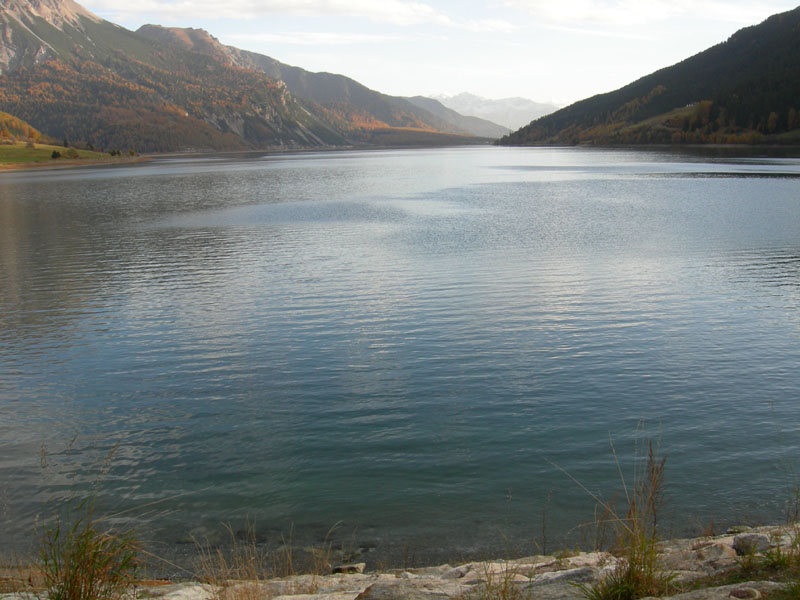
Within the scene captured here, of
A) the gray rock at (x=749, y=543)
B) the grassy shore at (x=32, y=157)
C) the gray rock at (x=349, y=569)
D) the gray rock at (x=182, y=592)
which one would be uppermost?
the grassy shore at (x=32, y=157)

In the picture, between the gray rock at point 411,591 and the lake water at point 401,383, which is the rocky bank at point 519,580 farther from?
the lake water at point 401,383

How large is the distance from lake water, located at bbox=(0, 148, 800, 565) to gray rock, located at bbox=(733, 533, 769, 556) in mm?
2294

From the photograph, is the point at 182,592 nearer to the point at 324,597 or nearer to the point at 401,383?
the point at 324,597

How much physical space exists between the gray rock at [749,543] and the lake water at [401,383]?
229 centimetres

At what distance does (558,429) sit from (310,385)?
A: 7.11 meters

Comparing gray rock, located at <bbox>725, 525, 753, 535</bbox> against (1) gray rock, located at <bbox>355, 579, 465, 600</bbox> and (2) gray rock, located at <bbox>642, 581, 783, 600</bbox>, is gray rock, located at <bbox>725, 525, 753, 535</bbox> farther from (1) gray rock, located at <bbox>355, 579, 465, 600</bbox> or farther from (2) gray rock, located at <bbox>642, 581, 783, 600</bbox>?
(1) gray rock, located at <bbox>355, 579, 465, 600</bbox>

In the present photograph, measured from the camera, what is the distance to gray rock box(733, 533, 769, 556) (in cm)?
877

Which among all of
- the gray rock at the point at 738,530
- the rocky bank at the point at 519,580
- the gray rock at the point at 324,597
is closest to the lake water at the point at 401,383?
the gray rock at the point at 738,530

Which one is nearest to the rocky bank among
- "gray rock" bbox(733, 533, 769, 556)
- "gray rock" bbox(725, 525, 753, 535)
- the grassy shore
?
"gray rock" bbox(733, 533, 769, 556)

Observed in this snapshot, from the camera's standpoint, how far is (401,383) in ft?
60.2

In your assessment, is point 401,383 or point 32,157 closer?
point 401,383

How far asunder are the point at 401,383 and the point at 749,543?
10631 mm

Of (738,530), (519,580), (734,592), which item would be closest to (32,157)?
(519,580)

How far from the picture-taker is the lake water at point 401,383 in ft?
40.7
